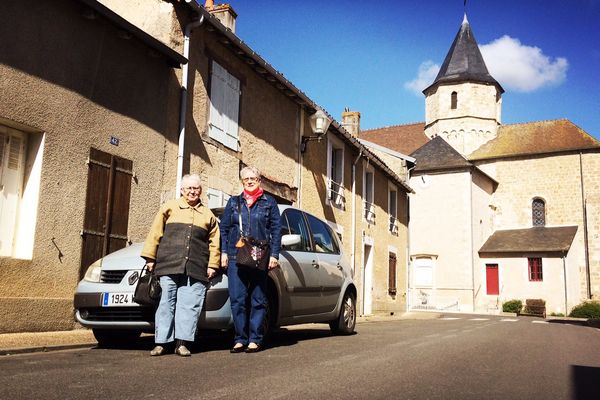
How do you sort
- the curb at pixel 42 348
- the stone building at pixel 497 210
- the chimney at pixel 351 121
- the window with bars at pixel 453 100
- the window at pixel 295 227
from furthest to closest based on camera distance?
1. the window with bars at pixel 453 100
2. the stone building at pixel 497 210
3. the chimney at pixel 351 121
4. the window at pixel 295 227
5. the curb at pixel 42 348

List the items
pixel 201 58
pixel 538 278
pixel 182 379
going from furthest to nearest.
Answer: pixel 538 278 < pixel 201 58 < pixel 182 379

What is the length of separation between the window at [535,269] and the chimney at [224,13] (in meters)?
29.4

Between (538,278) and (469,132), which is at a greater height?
(469,132)

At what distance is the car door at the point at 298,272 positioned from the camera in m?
6.43

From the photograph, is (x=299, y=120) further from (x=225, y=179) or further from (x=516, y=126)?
(x=516, y=126)

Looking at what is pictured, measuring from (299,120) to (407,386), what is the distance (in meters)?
11.5

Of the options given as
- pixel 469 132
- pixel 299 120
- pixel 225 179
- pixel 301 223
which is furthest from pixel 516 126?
pixel 301 223

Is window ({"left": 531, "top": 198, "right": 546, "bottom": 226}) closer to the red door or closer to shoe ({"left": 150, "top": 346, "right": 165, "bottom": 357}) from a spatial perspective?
the red door

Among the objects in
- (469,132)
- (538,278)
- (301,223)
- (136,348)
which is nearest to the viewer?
(136,348)

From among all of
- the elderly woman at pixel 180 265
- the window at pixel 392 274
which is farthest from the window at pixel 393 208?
the elderly woman at pixel 180 265

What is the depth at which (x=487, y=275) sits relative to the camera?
38.3 m

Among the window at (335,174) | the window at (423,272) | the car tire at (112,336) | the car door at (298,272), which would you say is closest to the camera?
the car tire at (112,336)

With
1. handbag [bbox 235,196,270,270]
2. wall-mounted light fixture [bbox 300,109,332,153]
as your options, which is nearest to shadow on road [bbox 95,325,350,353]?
handbag [bbox 235,196,270,270]

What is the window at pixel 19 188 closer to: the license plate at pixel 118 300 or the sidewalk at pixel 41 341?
the sidewalk at pixel 41 341
